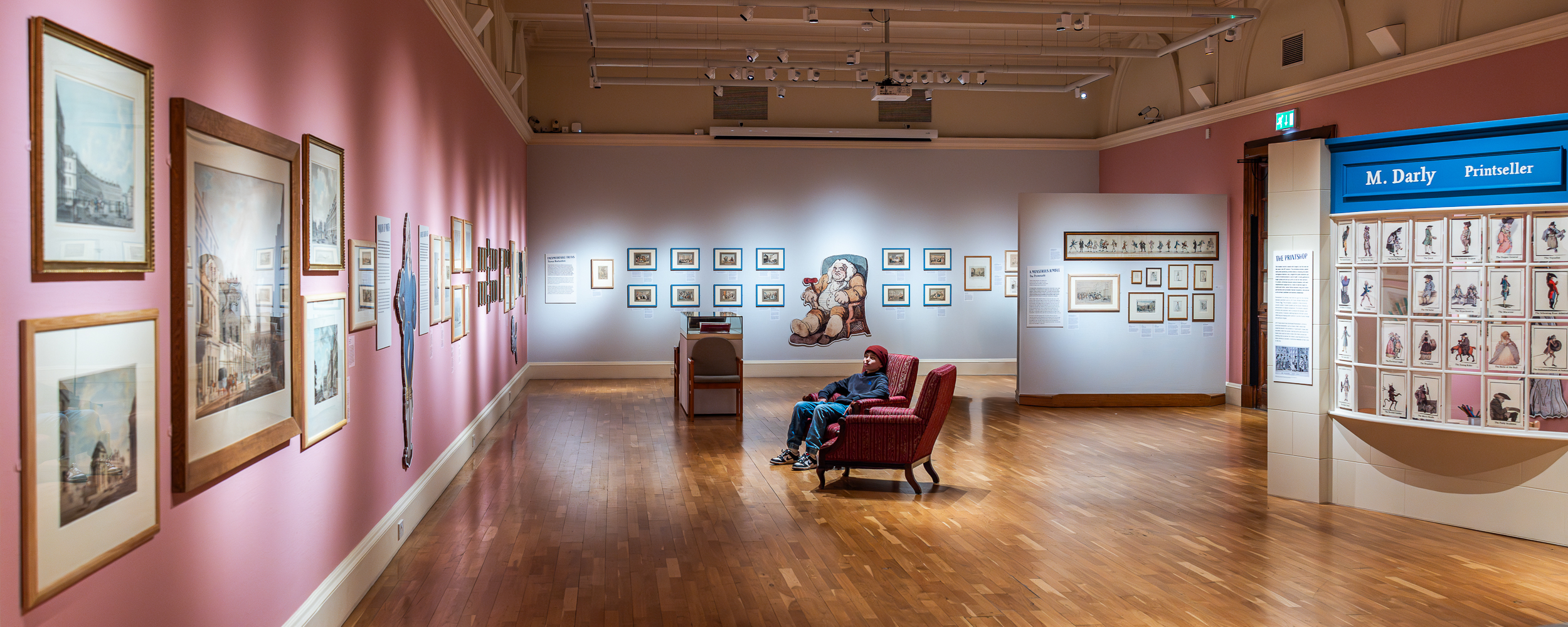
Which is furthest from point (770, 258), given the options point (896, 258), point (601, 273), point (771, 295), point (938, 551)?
point (938, 551)

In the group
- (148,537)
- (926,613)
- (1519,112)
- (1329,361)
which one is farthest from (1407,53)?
(148,537)

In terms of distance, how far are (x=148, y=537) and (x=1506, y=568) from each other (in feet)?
22.4

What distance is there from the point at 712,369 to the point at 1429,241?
7.48 m

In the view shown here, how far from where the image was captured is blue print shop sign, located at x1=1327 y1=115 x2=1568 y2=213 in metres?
6.17

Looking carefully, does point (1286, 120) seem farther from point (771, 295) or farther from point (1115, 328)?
point (771, 295)

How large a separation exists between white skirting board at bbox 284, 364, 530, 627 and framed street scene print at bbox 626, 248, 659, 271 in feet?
24.0

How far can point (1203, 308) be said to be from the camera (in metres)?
13.1

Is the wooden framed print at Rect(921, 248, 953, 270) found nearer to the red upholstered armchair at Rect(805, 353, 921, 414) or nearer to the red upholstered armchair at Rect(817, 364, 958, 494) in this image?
the red upholstered armchair at Rect(805, 353, 921, 414)

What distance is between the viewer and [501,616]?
4.76 meters

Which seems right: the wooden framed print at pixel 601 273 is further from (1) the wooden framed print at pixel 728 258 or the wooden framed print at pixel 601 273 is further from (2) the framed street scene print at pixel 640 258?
(1) the wooden framed print at pixel 728 258

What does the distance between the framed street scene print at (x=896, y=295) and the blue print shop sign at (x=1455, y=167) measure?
9756 millimetres

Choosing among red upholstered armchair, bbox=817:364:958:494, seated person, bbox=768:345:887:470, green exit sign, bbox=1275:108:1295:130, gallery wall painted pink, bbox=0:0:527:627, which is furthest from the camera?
green exit sign, bbox=1275:108:1295:130

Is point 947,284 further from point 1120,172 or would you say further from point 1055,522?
point 1055,522

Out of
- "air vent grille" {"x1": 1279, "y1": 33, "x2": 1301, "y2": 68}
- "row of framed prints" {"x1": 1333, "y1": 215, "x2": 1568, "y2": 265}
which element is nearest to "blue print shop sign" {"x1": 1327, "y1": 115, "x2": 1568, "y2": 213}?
"row of framed prints" {"x1": 1333, "y1": 215, "x2": 1568, "y2": 265}
